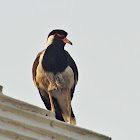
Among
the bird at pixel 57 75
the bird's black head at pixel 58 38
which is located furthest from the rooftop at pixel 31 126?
the bird's black head at pixel 58 38

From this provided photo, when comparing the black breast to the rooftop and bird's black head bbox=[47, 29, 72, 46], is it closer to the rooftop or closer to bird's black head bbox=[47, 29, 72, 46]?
bird's black head bbox=[47, 29, 72, 46]

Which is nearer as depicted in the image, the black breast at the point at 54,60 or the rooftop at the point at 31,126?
the rooftop at the point at 31,126

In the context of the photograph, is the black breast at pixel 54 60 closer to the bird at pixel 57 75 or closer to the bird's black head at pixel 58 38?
the bird at pixel 57 75

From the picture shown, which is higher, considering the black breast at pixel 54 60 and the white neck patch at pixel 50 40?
the white neck patch at pixel 50 40

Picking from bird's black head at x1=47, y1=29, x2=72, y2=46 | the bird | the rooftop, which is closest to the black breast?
the bird

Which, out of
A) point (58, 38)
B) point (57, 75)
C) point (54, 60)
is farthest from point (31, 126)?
point (58, 38)

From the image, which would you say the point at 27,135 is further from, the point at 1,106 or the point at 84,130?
the point at 84,130

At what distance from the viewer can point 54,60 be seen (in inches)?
295

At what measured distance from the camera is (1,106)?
3.42 m

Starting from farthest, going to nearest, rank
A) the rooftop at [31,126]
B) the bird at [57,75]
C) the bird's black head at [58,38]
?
the bird's black head at [58,38]
the bird at [57,75]
the rooftop at [31,126]

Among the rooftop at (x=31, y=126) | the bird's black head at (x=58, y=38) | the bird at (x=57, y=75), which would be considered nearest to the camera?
the rooftop at (x=31, y=126)

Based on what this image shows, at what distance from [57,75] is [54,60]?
0.35 meters

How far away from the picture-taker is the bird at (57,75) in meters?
7.29

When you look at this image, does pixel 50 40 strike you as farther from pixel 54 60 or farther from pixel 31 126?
pixel 31 126
